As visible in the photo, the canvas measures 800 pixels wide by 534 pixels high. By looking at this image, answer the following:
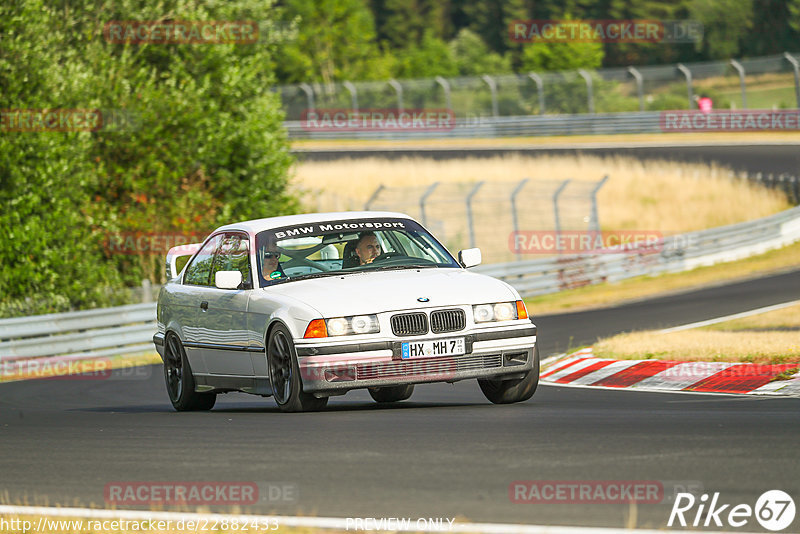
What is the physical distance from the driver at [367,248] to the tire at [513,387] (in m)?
1.34

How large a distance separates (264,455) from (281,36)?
26.8 m

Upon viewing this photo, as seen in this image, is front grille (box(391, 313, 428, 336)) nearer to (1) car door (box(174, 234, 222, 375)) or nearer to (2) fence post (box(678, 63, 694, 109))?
(1) car door (box(174, 234, 222, 375))

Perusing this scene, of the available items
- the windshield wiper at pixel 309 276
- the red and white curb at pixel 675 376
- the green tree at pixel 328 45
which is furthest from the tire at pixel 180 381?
the green tree at pixel 328 45

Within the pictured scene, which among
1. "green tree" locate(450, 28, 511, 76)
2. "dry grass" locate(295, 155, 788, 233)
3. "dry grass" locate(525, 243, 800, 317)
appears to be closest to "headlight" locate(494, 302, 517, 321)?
"dry grass" locate(525, 243, 800, 317)

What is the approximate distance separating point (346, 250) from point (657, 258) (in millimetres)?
21423

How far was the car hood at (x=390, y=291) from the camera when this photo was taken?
Answer: 30.2 feet

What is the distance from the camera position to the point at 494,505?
557 centimetres

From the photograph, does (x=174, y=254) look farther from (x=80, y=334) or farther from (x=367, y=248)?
(x=80, y=334)

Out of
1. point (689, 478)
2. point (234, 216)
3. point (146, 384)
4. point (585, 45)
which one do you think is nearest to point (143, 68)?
point (234, 216)

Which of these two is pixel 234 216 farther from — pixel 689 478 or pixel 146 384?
pixel 689 478

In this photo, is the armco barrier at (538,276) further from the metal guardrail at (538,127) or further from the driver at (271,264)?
the metal guardrail at (538,127)

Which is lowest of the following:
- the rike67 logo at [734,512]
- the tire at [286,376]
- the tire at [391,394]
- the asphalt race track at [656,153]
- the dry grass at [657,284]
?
the asphalt race track at [656,153]

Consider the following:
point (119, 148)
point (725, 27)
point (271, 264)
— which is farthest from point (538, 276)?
point (725, 27)

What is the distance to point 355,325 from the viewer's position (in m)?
9.16
